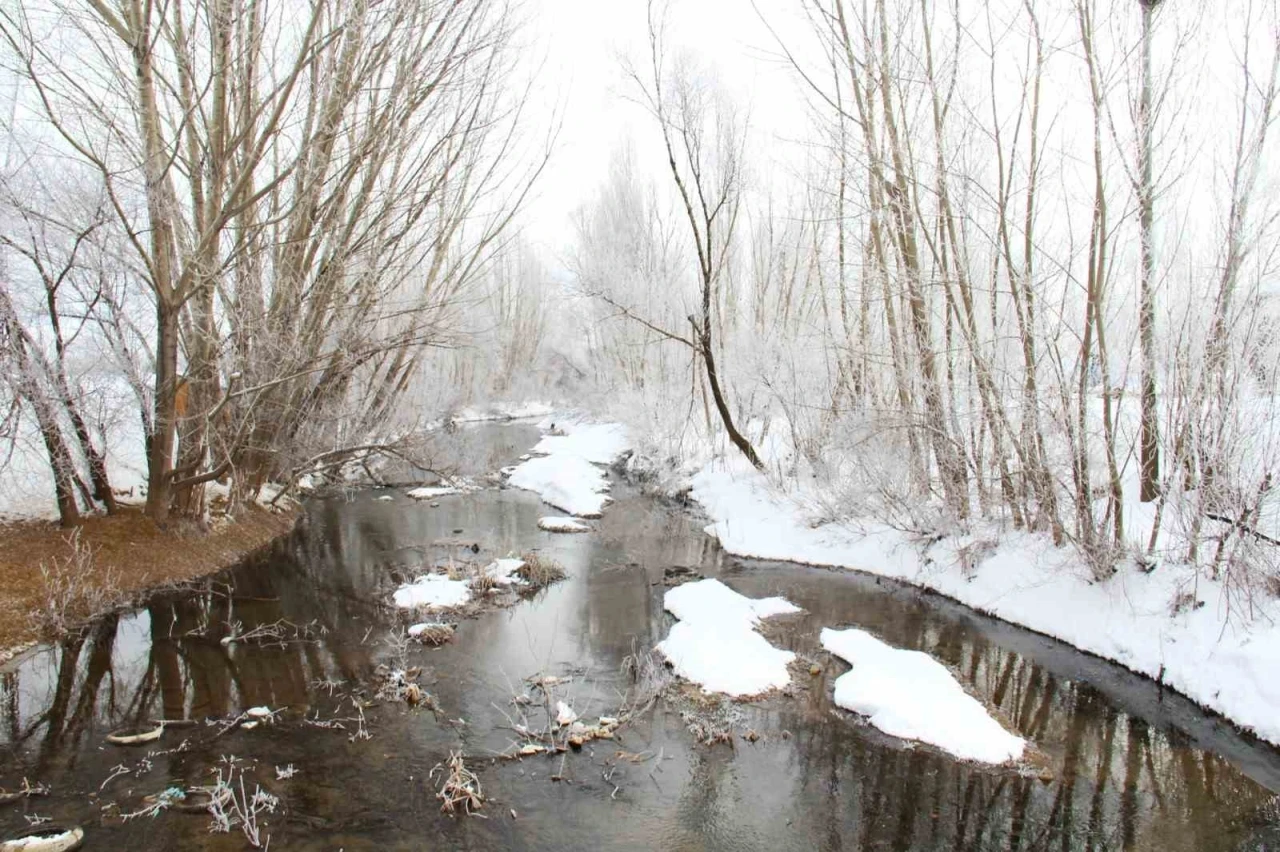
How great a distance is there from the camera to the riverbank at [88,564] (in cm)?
641

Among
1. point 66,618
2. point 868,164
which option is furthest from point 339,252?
point 868,164

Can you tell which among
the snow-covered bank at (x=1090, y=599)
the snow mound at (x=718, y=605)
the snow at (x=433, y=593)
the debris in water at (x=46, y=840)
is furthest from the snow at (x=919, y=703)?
the debris in water at (x=46, y=840)

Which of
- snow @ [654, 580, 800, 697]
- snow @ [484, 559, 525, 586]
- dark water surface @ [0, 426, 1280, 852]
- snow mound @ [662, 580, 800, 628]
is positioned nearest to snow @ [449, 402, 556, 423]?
snow @ [484, 559, 525, 586]

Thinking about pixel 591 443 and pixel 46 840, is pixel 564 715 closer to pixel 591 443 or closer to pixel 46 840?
pixel 46 840

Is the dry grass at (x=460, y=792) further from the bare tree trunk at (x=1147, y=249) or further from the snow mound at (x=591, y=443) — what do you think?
the snow mound at (x=591, y=443)

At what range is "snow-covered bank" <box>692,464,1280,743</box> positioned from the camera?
536cm

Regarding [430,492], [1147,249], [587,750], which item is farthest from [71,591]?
[1147,249]

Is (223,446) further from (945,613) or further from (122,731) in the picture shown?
(945,613)

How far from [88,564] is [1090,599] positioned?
10.3 meters

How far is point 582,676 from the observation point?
239 inches

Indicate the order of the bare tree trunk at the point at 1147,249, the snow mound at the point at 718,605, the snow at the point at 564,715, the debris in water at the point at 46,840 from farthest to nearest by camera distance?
the snow mound at the point at 718,605 → the bare tree trunk at the point at 1147,249 → the snow at the point at 564,715 → the debris in water at the point at 46,840

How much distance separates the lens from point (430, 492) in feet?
46.9

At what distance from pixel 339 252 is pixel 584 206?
17.6 metres

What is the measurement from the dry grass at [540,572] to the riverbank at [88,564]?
3884 mm
